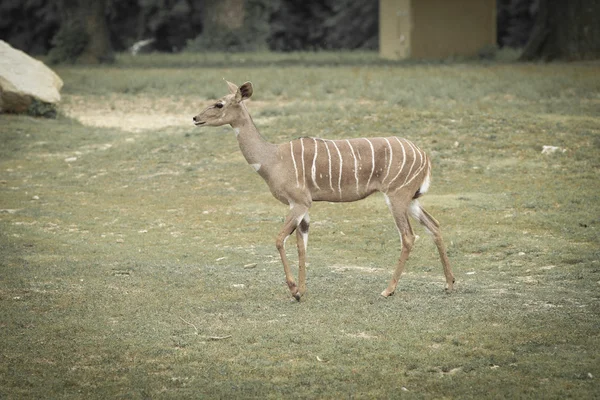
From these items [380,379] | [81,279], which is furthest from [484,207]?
[380,379]

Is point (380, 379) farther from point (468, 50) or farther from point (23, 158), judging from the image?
point (468, 50)

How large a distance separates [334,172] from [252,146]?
76cm

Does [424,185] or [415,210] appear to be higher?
[424,185]

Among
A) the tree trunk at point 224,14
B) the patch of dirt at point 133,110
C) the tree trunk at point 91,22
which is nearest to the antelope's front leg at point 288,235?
the patch of dirt at point 133,110

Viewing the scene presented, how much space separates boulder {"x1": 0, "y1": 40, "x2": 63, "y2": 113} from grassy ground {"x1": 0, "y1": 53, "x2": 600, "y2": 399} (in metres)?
0.33

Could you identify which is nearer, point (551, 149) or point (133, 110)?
point (551, 149)

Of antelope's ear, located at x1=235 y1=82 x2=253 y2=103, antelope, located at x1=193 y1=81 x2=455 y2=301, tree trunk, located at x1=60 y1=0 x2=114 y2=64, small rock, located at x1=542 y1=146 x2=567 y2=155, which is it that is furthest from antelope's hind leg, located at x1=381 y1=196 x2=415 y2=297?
tree trunk, located at x1=60 y1=0 x2=114 y2=64

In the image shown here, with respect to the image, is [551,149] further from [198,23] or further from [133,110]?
[198,23]

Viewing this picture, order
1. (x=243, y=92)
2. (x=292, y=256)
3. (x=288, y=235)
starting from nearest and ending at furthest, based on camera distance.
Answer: (x=288, y=235), (x=243, y=92), (x=292, y=256)

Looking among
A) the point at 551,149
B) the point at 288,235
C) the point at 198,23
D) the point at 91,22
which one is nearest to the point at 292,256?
the point at 288,235

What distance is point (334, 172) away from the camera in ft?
28.8

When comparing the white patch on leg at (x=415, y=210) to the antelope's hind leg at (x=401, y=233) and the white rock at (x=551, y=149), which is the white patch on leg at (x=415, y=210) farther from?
the white rock at (x=551, y=149)

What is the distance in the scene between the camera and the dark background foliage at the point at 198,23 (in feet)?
141

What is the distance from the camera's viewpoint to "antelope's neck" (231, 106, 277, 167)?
8898 mm
